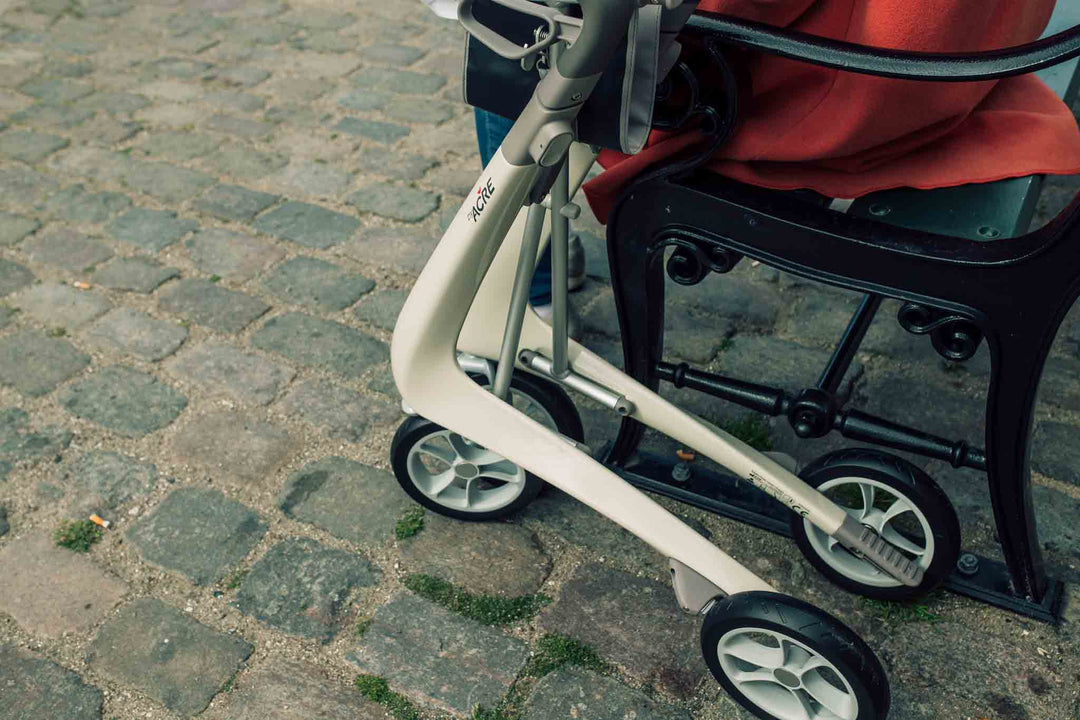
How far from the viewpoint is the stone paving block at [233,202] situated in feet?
10.4

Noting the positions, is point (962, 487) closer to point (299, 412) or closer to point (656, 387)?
point (656, 387)

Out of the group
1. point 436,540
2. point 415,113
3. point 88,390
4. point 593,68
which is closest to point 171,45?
point 415,113

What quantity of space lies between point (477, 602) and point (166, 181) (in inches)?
81.5

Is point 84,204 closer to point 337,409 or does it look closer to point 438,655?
point 337,409

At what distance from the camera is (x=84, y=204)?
3234 mm

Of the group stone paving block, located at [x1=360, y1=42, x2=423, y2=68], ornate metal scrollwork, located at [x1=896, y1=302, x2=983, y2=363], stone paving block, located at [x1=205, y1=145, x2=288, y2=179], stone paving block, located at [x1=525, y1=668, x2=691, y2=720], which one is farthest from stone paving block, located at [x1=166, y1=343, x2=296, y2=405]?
stone paving block, located at [x1=360, y1=42, x2=423, y2=68]

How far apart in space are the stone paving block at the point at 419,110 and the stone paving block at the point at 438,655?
216 centimetres

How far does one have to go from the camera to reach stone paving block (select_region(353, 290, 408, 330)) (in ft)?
8.86

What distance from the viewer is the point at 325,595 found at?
6.46 ft

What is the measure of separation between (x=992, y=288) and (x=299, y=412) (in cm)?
156

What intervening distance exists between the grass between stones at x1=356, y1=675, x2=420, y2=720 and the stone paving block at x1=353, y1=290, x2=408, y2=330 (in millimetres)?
1085

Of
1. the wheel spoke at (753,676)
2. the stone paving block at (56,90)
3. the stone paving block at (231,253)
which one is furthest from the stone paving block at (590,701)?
the stone paving block at (56,90)

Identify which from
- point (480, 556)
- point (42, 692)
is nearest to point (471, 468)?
point (480, 556)

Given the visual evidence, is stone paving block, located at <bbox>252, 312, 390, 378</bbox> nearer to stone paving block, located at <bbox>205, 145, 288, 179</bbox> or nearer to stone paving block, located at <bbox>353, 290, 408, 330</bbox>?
stone paving block, located at <bbox>353, 290, 408, 330</bbox>
